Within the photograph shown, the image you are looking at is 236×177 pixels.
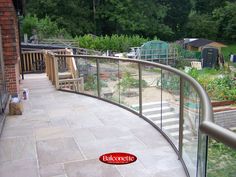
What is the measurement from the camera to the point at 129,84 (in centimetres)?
552

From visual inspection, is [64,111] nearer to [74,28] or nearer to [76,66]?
[76,66]

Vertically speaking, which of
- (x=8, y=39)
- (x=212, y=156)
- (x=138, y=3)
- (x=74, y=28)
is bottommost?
(x=212, y=156)

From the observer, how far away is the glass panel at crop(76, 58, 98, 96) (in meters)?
6.89

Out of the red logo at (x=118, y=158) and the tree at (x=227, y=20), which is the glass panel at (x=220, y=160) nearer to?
the red logo at (x=118, y=158)

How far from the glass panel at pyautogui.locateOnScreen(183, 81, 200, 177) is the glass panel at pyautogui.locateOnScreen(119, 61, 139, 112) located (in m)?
1.94

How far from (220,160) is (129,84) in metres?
3.79

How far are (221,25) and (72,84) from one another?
37.6 m

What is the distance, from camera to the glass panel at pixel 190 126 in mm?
2771

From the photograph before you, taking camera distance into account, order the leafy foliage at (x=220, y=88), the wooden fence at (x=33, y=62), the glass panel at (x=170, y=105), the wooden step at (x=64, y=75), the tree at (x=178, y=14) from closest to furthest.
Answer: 1. the glass panel at (x=170, y=105)
2. the wooden step at (x=64, y=75)
3. the leafy foliage at (x=220, y=88)
4. the wooden fence at (x=33, y=62)
5. the tree at (x=178, y=14)

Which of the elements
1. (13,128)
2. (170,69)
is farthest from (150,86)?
(13,128)

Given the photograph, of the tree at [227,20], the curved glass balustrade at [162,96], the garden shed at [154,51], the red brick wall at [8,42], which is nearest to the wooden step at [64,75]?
the curved glass balustrade at [162,96]

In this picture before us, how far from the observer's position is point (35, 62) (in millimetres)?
14008

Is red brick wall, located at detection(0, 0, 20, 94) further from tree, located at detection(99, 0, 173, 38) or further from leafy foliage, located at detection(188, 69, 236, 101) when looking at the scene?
tree, located at detection(99, 0, 173, 38)

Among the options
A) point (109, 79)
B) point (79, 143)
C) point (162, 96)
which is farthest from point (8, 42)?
point (162, 96)
